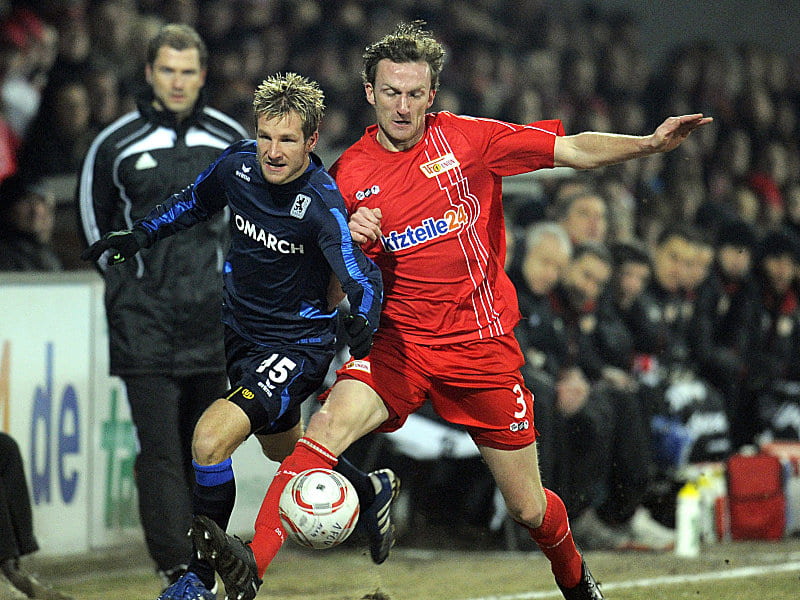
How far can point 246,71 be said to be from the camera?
32.3 ft

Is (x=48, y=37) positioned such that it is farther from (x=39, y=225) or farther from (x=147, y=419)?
(x=147, y=419)

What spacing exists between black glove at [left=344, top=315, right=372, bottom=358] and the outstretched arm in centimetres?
102

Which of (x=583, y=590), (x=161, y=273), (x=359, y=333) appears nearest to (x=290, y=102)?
(x=359, y=333)

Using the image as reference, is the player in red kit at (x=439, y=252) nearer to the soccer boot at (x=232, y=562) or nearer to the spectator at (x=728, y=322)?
the soccer boot at (x=232, y=562)

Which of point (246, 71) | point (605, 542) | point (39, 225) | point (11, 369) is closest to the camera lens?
point (11, 369)

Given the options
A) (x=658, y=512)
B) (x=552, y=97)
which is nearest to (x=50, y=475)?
(x=658, y=512)

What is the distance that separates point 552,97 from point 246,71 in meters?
4.07

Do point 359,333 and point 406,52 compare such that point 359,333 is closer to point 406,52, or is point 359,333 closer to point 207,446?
point 207,446

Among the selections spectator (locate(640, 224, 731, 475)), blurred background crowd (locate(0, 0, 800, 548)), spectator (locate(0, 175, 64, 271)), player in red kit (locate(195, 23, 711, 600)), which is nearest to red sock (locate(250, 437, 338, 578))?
player in red kit (locate(195, 23, 711, 600))

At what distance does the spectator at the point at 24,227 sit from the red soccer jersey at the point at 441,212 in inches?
114

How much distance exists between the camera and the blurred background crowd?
24.3 ft

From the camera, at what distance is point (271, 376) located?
454 centimetres

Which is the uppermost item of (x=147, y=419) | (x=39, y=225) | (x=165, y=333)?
(x=39, y=225)

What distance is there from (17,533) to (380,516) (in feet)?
5.64
